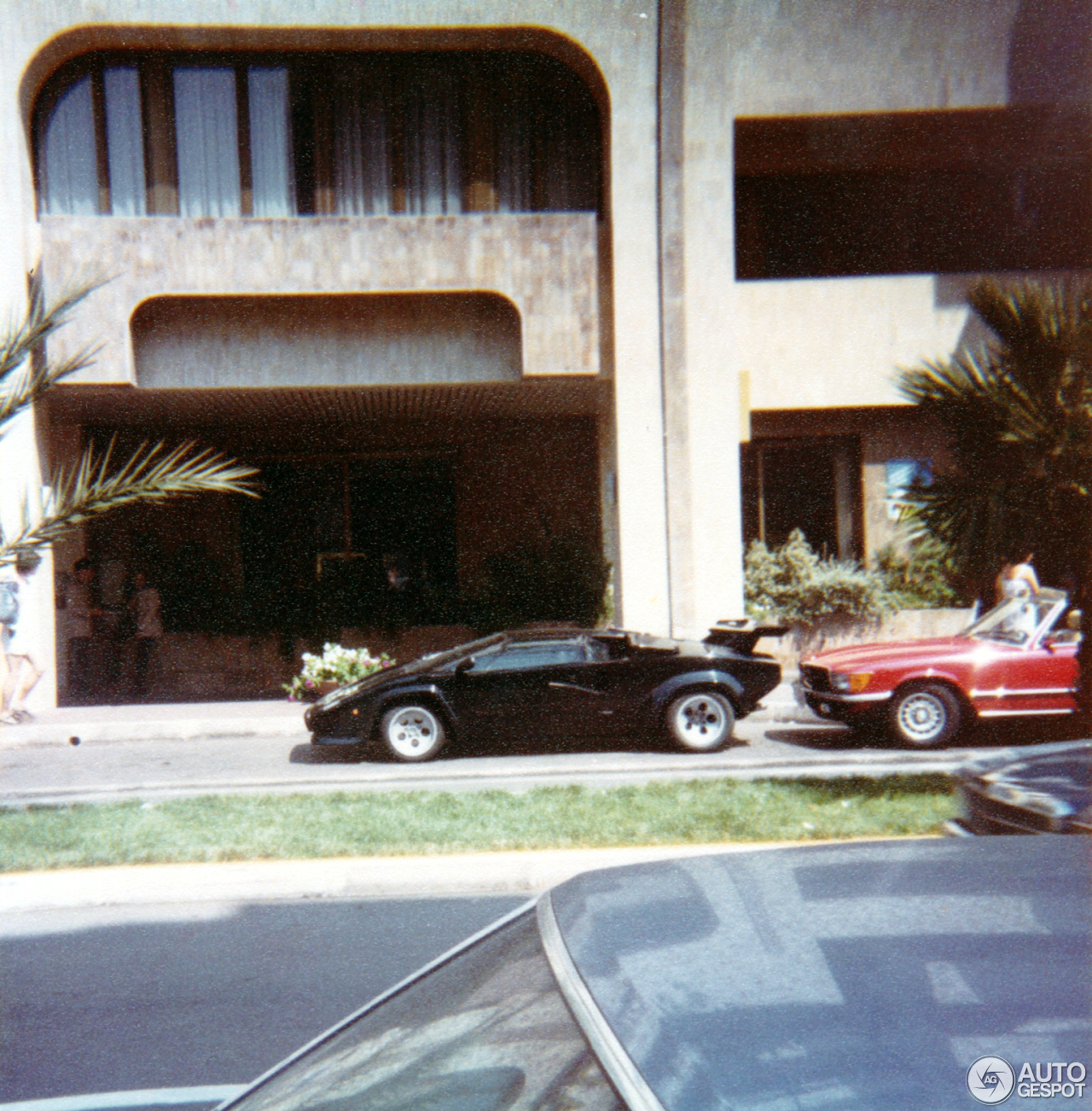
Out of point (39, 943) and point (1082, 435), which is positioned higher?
point (1082, 435)

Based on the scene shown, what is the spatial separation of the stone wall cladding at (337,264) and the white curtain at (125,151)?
0.84m

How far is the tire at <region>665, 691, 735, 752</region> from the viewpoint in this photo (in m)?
10.0

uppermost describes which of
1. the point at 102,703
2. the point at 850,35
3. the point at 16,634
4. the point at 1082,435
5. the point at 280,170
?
the point at 850,35

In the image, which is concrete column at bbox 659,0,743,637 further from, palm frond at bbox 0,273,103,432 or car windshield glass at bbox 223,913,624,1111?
car windshield glass at bbox 223,913,624,1111

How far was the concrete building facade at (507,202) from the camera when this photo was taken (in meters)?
13.0

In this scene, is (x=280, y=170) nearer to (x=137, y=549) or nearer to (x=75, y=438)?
(x=75, y=438)


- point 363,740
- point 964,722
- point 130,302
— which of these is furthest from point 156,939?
point 130,302

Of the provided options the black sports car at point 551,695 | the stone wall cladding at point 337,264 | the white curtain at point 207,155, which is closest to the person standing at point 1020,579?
the black sports car at point 551,695

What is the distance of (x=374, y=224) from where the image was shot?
1326cm

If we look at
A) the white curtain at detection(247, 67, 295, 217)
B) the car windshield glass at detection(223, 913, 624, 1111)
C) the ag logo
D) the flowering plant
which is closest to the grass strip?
the car windshield glass at detection(223, 913, 624, 1111)

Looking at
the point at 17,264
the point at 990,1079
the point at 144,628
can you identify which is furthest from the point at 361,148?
the point at 990,1079

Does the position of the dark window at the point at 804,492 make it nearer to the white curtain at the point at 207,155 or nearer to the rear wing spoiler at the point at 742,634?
the rear wing spoiler at the point at 742,634

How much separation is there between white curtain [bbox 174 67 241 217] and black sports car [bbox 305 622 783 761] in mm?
7413

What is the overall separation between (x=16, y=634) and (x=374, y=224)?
259 inches
